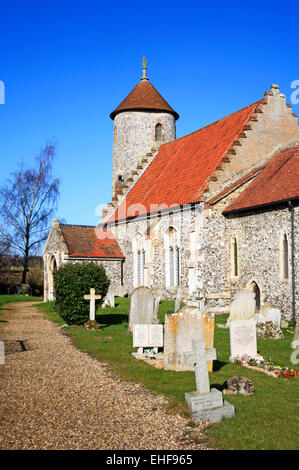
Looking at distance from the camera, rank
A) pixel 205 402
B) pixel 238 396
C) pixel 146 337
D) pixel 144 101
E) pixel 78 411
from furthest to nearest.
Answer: pixel 144 101
pixel 146 337
pixel 238 396
pixel 78 411
pixel 205 402

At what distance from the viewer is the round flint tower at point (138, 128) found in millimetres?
31281

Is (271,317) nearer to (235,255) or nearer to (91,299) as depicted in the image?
(235,255)

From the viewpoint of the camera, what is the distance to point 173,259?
21688mm

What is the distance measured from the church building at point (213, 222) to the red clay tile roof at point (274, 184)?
0.06 m

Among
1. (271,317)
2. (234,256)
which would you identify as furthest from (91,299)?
(234,256)

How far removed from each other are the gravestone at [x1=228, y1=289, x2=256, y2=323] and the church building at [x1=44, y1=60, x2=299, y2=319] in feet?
13.8

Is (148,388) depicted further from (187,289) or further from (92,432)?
(187,289)

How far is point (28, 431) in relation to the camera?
5879 millimetres

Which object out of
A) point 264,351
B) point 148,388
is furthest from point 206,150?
point 148,388

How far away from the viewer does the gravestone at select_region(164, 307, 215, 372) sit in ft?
30.3

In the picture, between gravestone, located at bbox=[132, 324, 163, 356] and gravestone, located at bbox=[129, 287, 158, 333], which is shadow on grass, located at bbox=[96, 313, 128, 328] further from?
gravestone, located at bbox=[132, 324, 163, 356]

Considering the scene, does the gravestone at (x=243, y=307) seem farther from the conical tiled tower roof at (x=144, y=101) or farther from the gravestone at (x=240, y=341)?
the conical tiled tower roof at (x=144, y=101)

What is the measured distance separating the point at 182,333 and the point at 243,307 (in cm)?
266

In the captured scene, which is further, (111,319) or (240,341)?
(111,319)
